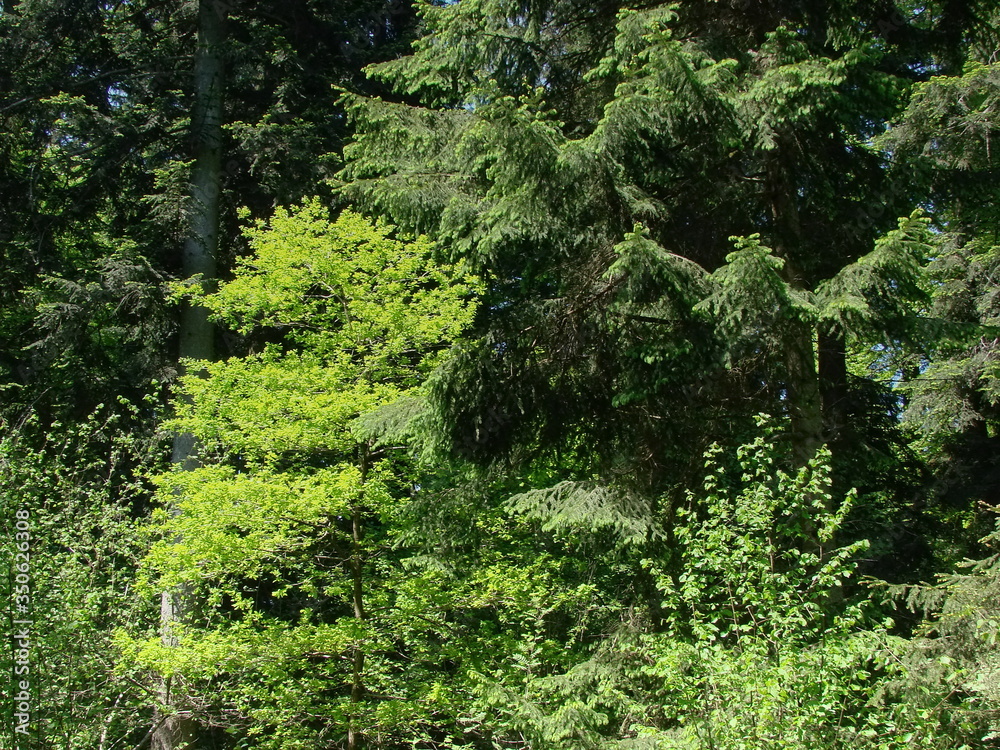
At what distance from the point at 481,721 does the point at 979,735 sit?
386 cm

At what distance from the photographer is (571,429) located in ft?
23.5

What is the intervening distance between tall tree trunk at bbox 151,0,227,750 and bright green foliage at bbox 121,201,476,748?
2.15m

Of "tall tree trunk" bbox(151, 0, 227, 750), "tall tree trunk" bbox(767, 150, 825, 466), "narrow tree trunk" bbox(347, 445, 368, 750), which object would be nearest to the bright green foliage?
"narrow tree trunk" bbox(347, 445, 368, 750)

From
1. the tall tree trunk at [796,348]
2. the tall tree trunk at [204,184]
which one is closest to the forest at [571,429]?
the tall tree trunk at [796,348]

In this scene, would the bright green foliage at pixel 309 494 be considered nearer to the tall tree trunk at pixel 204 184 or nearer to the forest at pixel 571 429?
the forest at pixel 571 429

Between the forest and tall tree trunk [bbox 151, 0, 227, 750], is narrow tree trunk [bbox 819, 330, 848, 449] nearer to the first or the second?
the forest

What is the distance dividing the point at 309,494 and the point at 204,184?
602cm

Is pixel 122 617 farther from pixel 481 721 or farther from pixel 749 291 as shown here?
pixel 749 291

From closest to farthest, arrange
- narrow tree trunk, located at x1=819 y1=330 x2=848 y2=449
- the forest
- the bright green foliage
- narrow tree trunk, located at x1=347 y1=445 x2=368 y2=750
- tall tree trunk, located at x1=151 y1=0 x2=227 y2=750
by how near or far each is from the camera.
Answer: the forest
the bright green foliage
narrow tree trunk, located at x1=819 y1=330 x2=848 y2=449
narrow tree trunk, located at x1=347 y1=445 x2=368 y2=750
tall tree trunk, located at x1=151 y1=0 x2=227 y2=750

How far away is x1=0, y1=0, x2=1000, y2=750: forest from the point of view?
521 centimetres

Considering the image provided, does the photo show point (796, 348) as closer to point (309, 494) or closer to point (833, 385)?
point (833, 385)

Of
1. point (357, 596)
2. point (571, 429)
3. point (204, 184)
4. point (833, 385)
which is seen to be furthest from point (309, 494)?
point (204, 184)

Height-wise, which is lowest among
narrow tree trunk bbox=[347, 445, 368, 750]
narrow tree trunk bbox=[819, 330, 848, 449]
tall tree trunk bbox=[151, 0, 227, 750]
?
narrow tree trunk bbox=[347, 445, 368, 750]

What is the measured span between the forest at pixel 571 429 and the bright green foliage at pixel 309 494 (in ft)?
0.16
